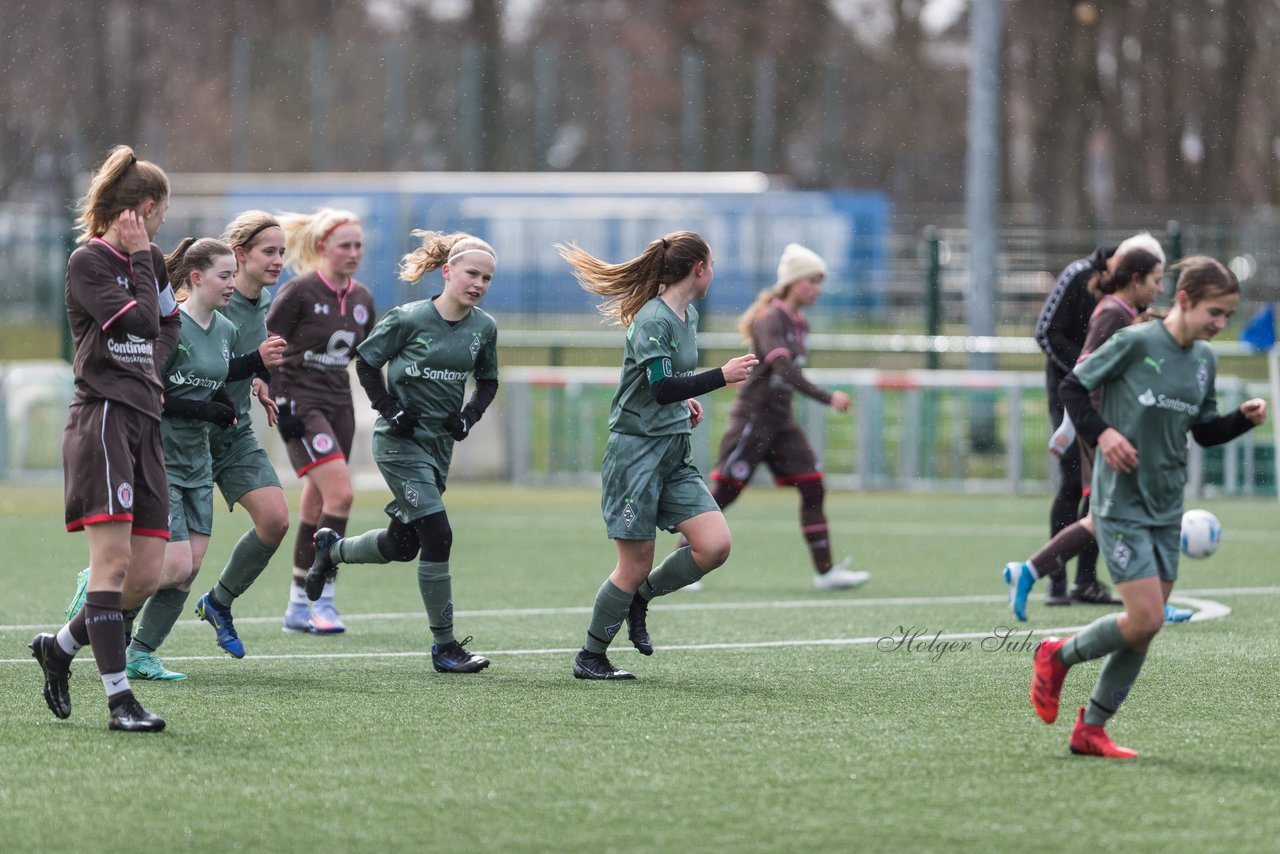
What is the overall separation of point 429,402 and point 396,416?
20 cm

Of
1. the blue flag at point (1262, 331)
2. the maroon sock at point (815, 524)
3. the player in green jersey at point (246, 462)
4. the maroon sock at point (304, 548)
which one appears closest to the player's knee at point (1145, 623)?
the player in green jersey at point (246, 462)

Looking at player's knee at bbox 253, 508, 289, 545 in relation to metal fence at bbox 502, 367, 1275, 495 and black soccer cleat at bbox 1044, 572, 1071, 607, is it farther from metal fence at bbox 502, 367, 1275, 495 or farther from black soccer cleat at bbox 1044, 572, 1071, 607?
metal fence at bbox 502, 367, 1275, 495

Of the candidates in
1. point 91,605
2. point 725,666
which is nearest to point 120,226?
point 91,605

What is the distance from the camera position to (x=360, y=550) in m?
8.59

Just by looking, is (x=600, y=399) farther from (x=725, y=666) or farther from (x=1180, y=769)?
(x=1180, y=769)

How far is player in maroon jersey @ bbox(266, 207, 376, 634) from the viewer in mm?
9578

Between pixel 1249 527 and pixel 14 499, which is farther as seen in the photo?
pixel 14 499

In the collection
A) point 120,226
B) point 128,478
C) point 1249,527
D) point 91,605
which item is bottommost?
point 1249,527

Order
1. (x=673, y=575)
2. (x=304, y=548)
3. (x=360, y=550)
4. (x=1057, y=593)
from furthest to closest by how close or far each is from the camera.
Answer: (x=1057, y=593) → (x=304, y=548) → (x=360, y=550) → (x=673, y=575)

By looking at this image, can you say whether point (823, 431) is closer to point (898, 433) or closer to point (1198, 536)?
point (898, 433)

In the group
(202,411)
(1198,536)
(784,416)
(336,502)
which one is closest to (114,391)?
(202,411)

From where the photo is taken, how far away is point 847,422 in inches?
760

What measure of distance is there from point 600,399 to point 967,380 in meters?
3.40

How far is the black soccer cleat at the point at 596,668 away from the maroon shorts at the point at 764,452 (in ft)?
12.7
